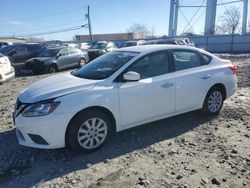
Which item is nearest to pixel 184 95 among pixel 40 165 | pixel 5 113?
pixel 40 165

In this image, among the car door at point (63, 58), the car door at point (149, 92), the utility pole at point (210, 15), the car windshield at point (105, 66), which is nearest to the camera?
the car door at point (149, 92)

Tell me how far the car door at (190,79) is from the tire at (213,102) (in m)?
0.19

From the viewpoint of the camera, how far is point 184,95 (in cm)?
550

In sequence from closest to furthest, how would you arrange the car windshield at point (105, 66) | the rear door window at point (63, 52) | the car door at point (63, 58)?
the car windshield at point (105, 66), the car door at point (63, 58), the rear door window at point (63, 52)

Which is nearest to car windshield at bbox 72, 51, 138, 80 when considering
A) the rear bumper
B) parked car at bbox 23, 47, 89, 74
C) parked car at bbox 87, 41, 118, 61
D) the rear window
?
the rear window

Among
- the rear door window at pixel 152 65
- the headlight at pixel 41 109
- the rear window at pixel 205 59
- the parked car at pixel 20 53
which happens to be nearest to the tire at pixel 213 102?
the rear window at pixel 205 59

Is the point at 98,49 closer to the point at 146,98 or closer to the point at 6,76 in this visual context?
the point at 6,76

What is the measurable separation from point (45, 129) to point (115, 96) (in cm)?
118

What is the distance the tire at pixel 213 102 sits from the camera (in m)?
6.02

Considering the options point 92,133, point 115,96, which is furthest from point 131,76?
point 92,133

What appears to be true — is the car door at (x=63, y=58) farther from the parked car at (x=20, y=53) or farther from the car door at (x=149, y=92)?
the car door at (x=149, y=92)

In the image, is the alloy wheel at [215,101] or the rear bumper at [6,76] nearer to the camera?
the alloy wheel at [215,101]

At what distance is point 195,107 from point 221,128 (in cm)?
63

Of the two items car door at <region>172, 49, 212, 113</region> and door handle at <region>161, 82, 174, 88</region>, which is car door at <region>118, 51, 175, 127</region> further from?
car door at <region>172, 49, 212, 113</region>
